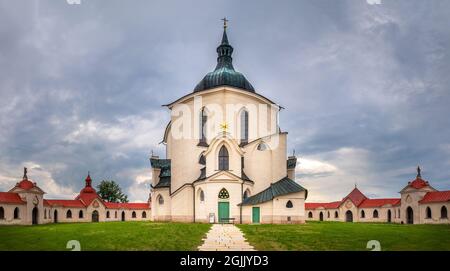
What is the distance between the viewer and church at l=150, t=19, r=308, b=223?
123 ft

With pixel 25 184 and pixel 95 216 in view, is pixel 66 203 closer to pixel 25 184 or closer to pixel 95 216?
pixel 95 216

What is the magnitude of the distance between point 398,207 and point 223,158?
33795mm

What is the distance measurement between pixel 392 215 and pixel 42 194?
5143 cm

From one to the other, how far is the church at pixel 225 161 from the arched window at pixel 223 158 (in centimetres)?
A: 10

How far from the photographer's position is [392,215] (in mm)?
64500

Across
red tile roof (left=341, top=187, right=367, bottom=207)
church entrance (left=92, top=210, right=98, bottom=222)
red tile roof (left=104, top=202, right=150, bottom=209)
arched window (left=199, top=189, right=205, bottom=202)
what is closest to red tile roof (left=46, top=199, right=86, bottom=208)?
church entrance (left=92, top=210, right=98, bottom=222)

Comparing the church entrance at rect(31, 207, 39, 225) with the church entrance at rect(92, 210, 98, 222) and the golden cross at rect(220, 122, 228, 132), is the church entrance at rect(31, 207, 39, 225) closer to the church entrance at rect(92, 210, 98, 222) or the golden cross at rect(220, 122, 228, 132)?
the church entrance at rect(92, 210, 98, 222)

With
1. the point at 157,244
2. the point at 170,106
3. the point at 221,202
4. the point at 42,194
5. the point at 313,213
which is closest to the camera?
the point at 157,244

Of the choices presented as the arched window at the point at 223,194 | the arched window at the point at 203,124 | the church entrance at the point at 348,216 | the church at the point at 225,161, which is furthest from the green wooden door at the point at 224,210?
the church entrance at the point at 348,216

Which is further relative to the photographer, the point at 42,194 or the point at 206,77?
the point at 42,194

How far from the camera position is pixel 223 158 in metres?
39.7

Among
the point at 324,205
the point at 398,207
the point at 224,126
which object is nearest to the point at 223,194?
the point at 224,126
